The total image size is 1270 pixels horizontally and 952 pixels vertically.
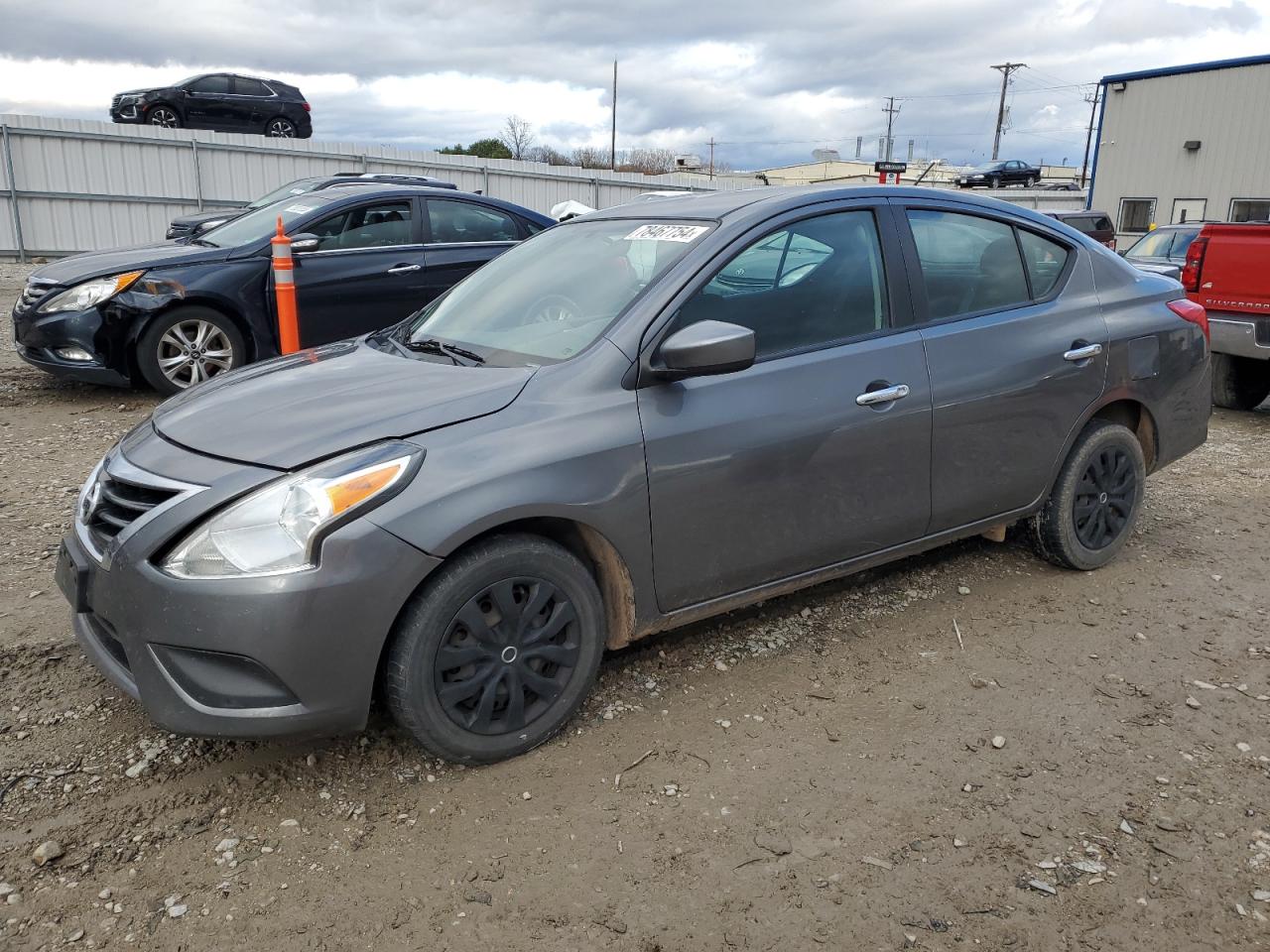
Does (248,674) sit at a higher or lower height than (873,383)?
lower

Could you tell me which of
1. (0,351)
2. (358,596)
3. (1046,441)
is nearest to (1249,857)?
(1046,441)

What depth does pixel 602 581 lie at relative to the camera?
3.12 meters

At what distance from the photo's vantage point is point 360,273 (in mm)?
7520

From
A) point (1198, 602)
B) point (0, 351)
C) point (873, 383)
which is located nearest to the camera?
point (873, 383)

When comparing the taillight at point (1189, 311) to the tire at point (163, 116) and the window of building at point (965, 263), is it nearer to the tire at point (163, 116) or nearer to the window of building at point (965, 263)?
the window of building at point (965, 263)

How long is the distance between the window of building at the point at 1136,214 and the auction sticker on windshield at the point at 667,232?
30111 millimetres

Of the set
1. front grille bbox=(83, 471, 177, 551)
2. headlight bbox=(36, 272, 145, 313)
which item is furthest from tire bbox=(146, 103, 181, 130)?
front grille bbox=(83, 471, 177, 551)

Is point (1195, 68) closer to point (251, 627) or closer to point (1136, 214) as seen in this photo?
point (1136, 214)

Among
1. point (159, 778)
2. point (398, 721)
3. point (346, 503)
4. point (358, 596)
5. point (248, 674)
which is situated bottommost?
point (159, 778)

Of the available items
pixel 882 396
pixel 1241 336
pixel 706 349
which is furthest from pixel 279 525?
pixel 1241 336

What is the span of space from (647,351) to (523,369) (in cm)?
39

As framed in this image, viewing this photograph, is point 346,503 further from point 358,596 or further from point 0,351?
point 0,351

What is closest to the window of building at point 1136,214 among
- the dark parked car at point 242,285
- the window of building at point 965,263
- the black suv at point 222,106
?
the black suv at point 222,106

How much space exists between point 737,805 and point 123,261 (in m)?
6.42
